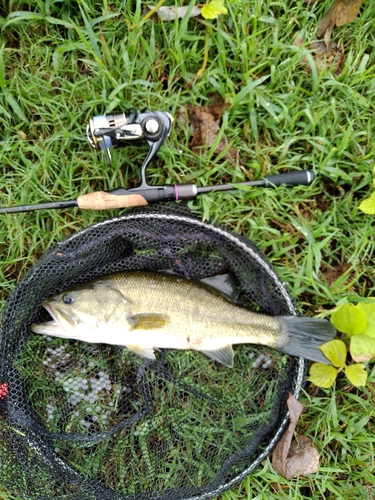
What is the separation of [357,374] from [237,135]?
1.81 m

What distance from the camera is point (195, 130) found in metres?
3.45

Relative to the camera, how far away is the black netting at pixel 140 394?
3.09 metres

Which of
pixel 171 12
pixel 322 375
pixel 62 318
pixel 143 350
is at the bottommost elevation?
pixel 322 375

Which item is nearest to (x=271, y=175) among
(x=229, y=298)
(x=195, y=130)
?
(x=195, y=130)

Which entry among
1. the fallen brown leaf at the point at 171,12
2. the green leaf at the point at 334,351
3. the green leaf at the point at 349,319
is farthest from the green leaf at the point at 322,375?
the fallen brown leaf at the point at 171,12

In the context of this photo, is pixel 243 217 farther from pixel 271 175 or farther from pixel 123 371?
pixel 123 371

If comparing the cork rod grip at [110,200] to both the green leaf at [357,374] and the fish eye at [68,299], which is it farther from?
the green leaf at [357,374]

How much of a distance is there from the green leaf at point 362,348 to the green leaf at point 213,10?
2.31 meters

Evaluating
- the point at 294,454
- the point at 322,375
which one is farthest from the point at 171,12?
the point at 294,454

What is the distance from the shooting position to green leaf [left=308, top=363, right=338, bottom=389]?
128 inches

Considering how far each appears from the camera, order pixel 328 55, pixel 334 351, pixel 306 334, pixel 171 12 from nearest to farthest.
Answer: pixel 306 334 → pixel 334 351 → pixel 171 12 → pixel 328 55

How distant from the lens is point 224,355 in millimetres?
3150

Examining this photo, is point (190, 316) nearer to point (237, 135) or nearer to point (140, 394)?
point (140, 394)

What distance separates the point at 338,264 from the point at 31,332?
2167 millimetres
